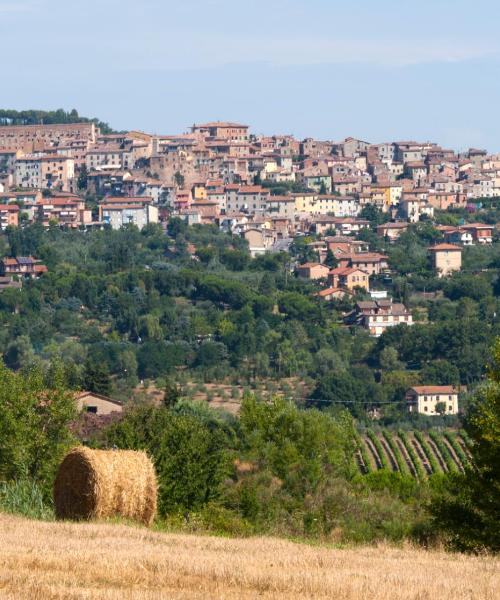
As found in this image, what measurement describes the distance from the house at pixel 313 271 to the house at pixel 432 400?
23.4m

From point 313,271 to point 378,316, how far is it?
11353 mm

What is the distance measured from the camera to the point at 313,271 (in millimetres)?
87188

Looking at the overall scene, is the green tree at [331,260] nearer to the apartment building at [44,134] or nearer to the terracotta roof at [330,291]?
the terracotta roof at [330,291]

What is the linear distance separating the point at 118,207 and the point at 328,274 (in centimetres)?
1628

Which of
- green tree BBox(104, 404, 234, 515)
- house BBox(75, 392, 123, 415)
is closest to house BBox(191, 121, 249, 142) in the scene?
house BBox(75, 392, 123, 415)

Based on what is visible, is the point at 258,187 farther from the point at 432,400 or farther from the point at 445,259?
the point at 432,400

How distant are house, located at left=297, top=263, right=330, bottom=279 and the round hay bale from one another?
7153cm

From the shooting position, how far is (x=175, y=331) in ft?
240

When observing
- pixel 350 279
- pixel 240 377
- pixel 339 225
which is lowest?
pixel 240 377

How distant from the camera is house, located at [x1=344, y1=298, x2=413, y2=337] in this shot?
250ft

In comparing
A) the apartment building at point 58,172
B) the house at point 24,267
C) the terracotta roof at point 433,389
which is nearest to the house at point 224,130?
the apartment building at point 58,172

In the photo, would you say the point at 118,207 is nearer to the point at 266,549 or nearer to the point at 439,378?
the point at 439,378

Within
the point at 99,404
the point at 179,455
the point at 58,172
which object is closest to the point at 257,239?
the point at 58,172

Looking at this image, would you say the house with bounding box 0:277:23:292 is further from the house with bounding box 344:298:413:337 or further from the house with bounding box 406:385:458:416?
the house with bounding box 406:385:458:416
